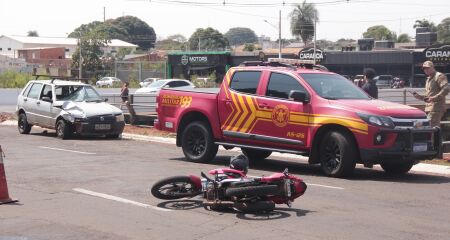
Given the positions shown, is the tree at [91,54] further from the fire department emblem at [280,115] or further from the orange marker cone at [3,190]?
the orange marker cone at [3,190]

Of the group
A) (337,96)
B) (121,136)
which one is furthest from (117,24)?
(337,96)

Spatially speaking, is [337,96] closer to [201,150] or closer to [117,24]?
[201,150]

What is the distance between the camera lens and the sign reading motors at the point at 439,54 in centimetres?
5372

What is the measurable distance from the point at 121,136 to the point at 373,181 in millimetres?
11074

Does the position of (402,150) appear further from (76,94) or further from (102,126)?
(76,94)

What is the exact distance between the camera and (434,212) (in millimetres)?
9008

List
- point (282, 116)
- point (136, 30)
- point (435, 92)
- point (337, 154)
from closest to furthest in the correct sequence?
point (337, 154), point (282, 116), point (435, 92), point (136, 30)

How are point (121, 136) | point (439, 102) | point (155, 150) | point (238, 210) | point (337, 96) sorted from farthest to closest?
1. point (121, 136)
2. point (155, 150)
3. point (439, 102)
4. point (337, 96)
5. point (238, 210)

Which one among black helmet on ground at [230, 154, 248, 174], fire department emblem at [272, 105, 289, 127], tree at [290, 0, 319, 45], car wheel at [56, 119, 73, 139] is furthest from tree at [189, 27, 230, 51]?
black helmet on ground at [230, 154, 248, 174]

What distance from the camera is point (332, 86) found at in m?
12.9

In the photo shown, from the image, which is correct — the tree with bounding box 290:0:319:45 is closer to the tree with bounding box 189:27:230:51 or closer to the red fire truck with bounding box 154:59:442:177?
the tree with bounding box 189:27:230:51

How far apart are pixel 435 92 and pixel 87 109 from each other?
10.2 m

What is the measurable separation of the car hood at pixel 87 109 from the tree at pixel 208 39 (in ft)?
298

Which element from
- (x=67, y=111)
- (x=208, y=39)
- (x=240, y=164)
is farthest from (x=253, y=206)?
(x=208, y=39)
